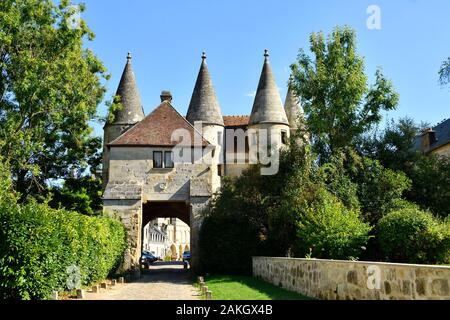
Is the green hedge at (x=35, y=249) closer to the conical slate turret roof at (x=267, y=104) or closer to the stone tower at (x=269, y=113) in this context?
the stone tower at (x=269, y=113)

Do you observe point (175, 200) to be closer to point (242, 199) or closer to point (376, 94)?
point (242, 199)

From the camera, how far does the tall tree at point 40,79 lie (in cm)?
2603

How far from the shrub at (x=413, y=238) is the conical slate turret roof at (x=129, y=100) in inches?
854

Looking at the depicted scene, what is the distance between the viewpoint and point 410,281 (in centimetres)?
773

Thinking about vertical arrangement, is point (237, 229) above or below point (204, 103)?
below

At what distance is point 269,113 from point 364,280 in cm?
2587

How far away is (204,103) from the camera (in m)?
35.0

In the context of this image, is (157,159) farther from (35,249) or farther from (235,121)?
(35,249)

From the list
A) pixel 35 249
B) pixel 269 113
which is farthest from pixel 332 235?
pixel 269 113

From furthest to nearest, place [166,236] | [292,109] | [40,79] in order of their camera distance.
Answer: [166,236] < [292,109] < [40,79]

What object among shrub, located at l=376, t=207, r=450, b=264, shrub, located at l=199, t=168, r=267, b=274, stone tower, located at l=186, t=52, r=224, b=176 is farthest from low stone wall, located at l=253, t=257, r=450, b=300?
stone tower, located at l=186, t=52, r=224, b=176

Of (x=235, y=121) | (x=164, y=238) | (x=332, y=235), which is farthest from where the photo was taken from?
(x=164, y=238)

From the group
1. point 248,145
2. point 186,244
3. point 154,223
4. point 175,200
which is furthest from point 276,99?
point 186,244
